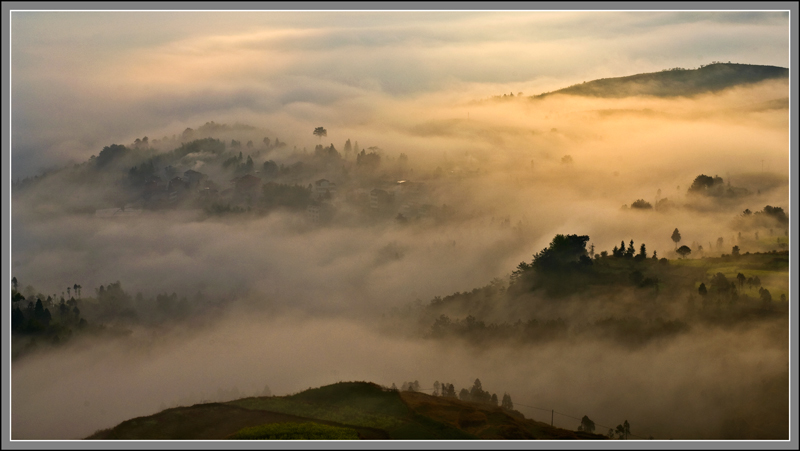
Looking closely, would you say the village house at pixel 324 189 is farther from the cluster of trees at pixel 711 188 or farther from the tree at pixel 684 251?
the cluster of trees at pixel 711 188

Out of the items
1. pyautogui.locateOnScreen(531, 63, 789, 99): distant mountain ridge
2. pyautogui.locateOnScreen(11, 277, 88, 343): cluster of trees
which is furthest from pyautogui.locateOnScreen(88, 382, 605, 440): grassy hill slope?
pyautogui.locateOnScreen(531, 63, 789, 99): distant mountain ridge

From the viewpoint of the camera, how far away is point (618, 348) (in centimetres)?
2519

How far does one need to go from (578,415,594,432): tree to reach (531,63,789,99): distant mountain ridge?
1439 cm

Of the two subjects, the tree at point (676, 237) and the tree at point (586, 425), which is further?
the tree at point (676, 237)

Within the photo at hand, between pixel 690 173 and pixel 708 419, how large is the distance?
11.8m

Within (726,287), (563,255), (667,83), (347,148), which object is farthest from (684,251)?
(347,148)

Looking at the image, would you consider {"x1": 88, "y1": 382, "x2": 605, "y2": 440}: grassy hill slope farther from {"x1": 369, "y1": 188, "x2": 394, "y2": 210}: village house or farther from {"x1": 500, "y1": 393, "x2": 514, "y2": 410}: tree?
{"x1": 369, "y1": 188, "x2": 394, "y2": 210}: village house

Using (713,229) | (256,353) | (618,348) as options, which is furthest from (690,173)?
(256,353)

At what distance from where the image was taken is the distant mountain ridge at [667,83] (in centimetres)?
2800

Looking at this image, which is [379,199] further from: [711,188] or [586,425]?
[711,188]

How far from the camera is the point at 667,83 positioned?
94.5ft

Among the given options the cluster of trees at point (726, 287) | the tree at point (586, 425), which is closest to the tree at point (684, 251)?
the cluster of trees at point (726, 287)

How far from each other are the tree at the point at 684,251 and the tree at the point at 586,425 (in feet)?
29.8

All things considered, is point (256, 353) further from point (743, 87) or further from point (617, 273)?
point (743, 87)
